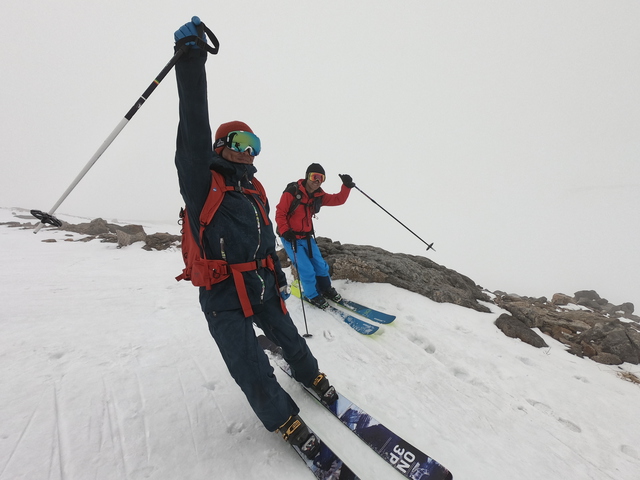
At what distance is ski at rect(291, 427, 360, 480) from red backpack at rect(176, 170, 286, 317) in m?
1.59

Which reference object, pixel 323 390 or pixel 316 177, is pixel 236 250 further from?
pixel 316 177

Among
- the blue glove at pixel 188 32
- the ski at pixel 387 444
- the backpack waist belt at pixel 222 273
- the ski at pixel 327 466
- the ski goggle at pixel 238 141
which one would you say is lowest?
the ski at pixel 327 466

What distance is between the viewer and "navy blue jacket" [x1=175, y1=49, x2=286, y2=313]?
2125 millimetres

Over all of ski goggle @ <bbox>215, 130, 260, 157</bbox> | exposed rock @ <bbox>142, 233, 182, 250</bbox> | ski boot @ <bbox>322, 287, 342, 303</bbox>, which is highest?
ski goggle @ <bbox>215, 130, 260, 157</bbox>

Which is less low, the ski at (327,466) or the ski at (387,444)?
the ski at (387,444)

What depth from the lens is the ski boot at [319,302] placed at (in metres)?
6.31

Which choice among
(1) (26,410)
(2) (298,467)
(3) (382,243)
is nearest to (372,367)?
(2) (298,467)

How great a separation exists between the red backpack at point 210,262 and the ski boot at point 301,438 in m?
1.23

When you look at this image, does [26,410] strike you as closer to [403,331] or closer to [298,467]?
[298,467]

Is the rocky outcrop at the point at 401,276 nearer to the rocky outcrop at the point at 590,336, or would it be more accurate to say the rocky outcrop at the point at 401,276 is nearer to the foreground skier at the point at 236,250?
the rocky outcrop at the point at 590,336

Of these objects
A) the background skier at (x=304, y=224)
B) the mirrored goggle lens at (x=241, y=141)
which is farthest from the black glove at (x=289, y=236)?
the mirrored goggle lens at (x=241, y=141)

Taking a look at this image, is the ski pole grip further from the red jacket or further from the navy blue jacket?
the red jacket

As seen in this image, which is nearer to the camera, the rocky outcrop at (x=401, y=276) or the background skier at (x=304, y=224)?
the background skier at (x=304, y=224)

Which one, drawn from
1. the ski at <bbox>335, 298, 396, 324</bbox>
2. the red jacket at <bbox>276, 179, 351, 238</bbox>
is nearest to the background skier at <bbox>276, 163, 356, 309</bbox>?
the red jacket at <bbox>276, 179, 351, 238</bbox>
